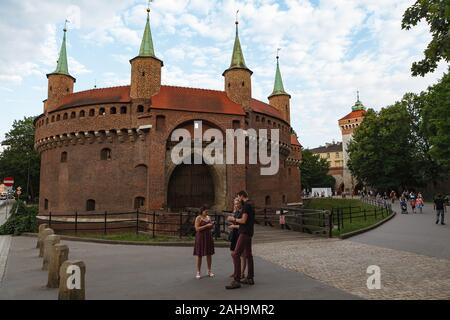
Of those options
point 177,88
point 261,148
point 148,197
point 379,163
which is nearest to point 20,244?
point 148,197

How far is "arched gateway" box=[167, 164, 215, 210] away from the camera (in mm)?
24969

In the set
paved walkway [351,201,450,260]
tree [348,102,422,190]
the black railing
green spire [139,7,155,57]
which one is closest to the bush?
the black railing

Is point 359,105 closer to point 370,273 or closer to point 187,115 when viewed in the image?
point 187,115

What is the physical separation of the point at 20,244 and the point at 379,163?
139 ft

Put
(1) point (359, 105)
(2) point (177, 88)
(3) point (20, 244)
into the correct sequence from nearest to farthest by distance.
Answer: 1. (3) point (20, 244)
2. (2) point (177, 88)
3. (1) point (359, 105)

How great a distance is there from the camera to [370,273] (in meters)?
7.61

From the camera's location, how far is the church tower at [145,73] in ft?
80.9

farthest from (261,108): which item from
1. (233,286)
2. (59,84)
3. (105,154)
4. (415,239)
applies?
(233,286)

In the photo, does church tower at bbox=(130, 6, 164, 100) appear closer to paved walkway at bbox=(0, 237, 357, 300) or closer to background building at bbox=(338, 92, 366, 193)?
paved walkway at bbox=(0, 237, 357, 300)

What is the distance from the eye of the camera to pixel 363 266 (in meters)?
8.44

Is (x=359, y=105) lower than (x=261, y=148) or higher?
higher

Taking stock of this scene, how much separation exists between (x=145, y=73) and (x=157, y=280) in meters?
20.7

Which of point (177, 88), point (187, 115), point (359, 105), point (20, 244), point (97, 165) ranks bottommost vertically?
point (20, 244)

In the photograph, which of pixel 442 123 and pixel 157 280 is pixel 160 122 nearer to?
pixel 157 280
